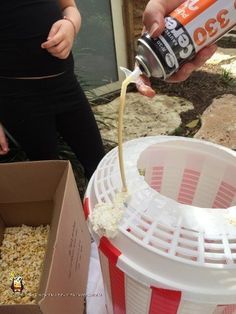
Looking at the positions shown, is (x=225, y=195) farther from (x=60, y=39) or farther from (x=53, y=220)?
(x=60, y=39)

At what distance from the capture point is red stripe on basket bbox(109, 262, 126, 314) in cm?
65

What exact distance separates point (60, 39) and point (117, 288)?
54 centimetres

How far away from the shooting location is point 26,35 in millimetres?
862

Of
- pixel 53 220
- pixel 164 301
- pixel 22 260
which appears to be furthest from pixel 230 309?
pixel 22 260

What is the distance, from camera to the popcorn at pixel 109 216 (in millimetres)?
609

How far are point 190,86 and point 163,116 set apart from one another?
1.08 feet

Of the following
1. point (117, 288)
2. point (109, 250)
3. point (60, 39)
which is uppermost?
point (60, 39)

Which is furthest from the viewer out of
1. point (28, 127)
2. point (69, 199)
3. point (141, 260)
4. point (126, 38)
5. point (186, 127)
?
point (126, 38)

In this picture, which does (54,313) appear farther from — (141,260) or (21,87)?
(21,87)

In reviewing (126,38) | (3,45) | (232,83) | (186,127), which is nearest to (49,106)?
(3,45)

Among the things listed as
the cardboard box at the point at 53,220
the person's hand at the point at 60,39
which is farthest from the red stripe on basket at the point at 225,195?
the person's hand at the point at 60,39

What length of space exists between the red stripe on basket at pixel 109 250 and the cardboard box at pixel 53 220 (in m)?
0.12

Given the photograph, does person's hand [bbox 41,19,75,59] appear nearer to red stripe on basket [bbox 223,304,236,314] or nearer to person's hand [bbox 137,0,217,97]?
A: person's hand [bbox 137,0,217,97]

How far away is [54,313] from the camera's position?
2.26 ft
